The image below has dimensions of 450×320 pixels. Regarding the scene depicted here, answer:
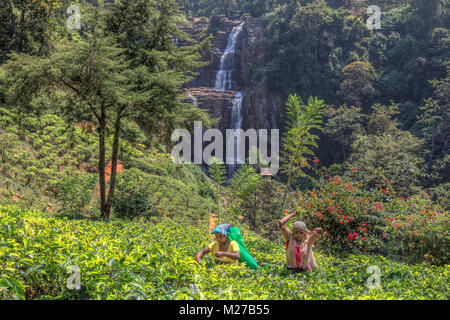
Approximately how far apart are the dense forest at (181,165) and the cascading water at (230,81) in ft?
2.86

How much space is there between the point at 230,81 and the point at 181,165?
2293 centimetres

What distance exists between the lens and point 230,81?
1483 inches

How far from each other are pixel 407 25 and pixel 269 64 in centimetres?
1472

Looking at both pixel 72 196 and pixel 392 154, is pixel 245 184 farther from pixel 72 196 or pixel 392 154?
pixel 392 154

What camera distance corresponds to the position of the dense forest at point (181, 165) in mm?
2619

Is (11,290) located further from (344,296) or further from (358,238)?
(358,238)

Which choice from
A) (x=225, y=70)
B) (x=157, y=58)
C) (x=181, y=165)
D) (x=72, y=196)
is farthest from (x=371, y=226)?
(x=225, y=70)

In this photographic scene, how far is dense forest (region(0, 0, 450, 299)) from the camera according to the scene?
2.62m

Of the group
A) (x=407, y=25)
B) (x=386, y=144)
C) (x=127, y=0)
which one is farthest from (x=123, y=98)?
(x=407, y=25)

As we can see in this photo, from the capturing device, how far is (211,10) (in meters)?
50.6

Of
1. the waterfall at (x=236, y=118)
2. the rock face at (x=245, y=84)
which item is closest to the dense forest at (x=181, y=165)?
the rock face at (x=245, y=84)

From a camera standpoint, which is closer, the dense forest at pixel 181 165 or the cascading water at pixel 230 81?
the dense forest at pixel 181 165

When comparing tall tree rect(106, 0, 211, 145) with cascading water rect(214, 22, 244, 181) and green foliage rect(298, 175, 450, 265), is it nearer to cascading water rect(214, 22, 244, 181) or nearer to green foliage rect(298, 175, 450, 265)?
green foliage rect(298, 175, 450, 265)

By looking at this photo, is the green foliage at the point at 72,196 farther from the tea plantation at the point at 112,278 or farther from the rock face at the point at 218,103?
the rock face at the point at 218,103
